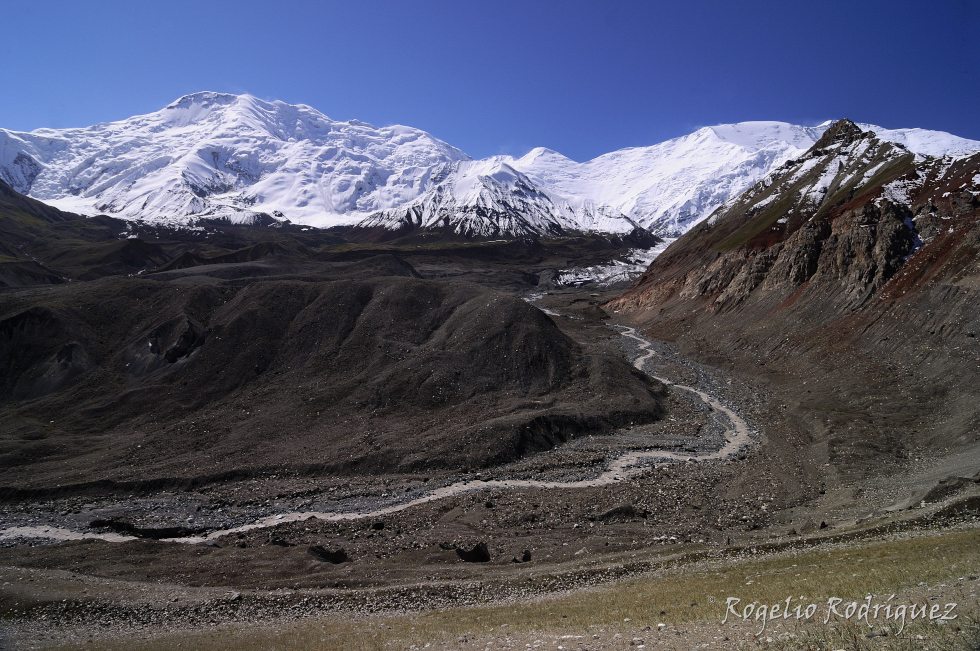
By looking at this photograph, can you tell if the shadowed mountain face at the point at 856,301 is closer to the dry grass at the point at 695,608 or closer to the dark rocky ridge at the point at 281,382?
the dark rocky ridge at the point at 281,382

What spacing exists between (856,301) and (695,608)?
181ft

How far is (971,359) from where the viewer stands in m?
40.0

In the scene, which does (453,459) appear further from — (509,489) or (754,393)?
(754,393)

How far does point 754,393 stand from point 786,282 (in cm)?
2607

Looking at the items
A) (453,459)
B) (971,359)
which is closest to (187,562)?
(453,459)

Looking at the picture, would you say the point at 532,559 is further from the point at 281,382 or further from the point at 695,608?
the point at 281,382

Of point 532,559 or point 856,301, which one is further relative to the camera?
point 856,301

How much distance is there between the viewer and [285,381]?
166 feet
